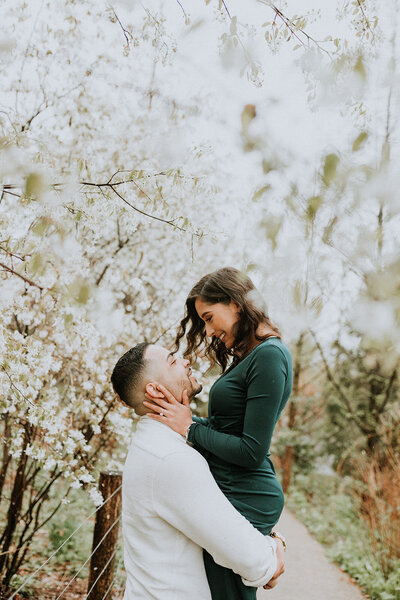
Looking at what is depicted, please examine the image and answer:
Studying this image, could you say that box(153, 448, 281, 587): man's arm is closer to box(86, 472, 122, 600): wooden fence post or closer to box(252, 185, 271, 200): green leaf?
box(252, 185, 271, 200): green leaf

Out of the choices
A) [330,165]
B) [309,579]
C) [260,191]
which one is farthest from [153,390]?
[309,579]

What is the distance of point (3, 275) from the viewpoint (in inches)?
131

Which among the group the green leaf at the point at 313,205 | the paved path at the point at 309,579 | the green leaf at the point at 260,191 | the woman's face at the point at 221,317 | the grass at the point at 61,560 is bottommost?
the grass at the point at 61,560

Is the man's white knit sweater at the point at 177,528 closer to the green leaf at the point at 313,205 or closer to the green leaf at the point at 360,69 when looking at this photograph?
the green leaf at the point at 313,205

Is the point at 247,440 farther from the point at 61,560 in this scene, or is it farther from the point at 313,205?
the point at 61,560

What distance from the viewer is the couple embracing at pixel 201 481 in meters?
1.60

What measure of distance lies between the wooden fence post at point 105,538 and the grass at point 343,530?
301cm

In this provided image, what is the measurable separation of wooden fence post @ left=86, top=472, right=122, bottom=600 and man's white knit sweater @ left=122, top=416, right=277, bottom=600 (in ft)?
5.60

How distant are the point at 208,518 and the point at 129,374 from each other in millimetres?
583

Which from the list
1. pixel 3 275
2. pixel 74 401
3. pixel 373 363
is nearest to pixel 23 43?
pixel 3 275

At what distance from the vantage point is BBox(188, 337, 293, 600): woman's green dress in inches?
69.1

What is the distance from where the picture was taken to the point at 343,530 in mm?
7867

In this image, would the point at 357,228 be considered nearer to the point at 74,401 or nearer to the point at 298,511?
the point at 74,401

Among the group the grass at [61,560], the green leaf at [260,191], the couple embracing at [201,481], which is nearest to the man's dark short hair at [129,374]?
the couple embracing at [201,481]
